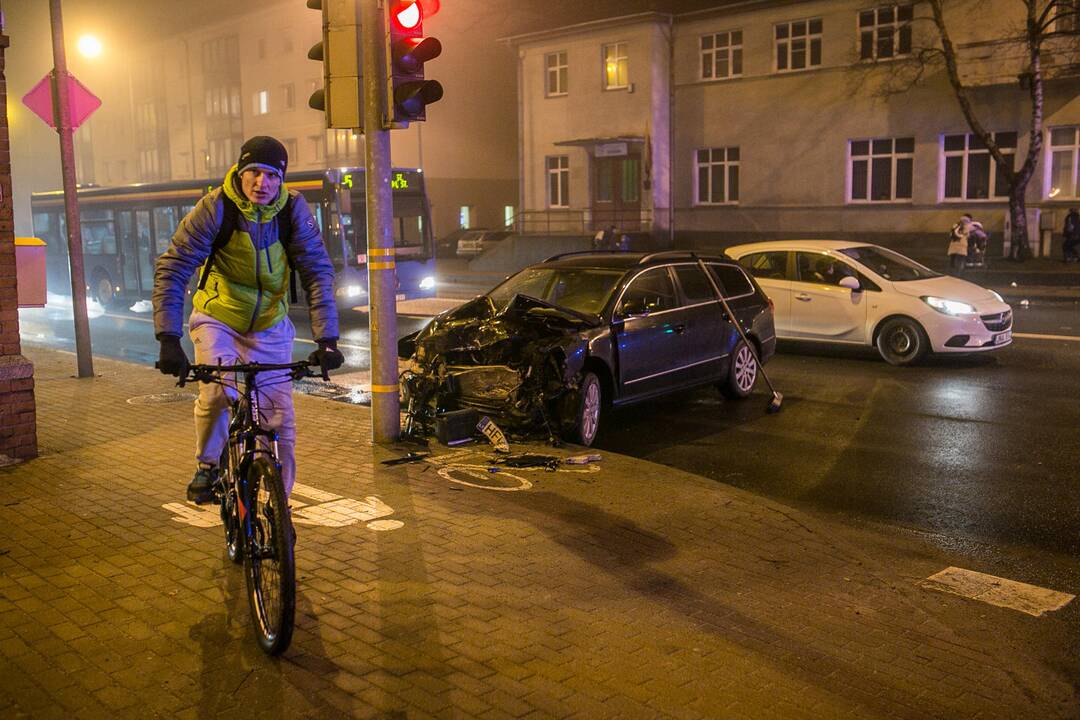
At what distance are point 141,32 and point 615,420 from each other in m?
65.8

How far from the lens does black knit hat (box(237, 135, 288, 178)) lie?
4.87 meters

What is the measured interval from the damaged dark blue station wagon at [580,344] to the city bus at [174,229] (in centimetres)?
970

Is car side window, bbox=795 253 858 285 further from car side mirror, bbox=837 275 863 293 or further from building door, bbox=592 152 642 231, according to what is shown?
building door, bbox=592 152 642 231

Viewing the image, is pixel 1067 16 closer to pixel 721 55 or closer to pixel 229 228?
pixel 721 55

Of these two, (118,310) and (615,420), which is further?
(118,310)

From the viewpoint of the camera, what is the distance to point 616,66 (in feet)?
127

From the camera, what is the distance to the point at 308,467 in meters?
7.81

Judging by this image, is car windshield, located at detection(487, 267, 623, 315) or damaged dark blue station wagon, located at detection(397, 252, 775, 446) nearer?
damaged dark blue station wagon, located at detection(397, 252, 775, 446)

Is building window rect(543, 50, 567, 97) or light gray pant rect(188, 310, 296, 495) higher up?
building window rect(543, 50, 567, 97)

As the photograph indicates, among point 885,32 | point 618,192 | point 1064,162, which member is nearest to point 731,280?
point 1064,162

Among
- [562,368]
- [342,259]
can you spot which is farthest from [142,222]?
[562,368]

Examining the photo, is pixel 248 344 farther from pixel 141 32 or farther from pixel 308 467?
pixel 141 32

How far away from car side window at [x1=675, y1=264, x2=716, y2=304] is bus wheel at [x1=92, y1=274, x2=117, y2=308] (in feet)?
61.8

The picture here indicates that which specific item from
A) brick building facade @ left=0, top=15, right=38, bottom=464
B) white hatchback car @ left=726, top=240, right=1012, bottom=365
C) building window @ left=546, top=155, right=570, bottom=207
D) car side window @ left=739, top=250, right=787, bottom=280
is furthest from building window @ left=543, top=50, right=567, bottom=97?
brick building facade @ left=0, top=15, right=38, bottom=464
